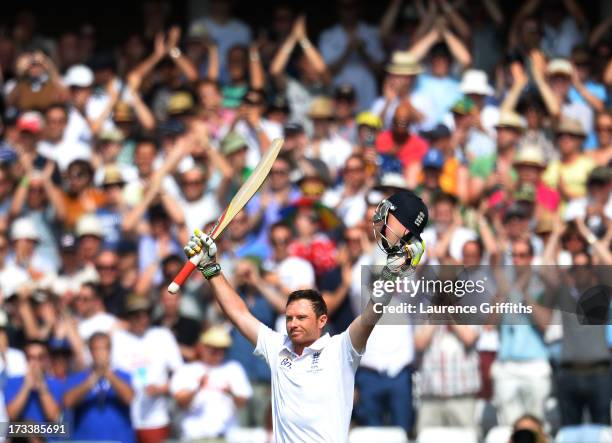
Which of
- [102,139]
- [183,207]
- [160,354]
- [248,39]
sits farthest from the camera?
[248,39]

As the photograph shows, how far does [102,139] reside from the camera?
14.9 m

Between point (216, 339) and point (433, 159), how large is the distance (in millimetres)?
2858

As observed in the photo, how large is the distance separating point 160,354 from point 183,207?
1827 millimetres

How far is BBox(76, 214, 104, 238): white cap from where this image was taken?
44.9ft

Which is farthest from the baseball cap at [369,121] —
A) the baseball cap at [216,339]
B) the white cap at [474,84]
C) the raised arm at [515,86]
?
the baseball cap at [216,339]

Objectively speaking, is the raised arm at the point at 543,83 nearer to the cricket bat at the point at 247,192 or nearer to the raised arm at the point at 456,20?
the raised arm at the point at 456,20

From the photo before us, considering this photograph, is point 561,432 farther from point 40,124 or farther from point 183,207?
point 40,124

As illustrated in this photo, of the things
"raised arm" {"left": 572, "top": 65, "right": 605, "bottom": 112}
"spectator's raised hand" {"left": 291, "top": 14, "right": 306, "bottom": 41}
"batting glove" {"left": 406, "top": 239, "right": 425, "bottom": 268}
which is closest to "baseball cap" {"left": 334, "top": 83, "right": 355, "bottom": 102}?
"spectator's raised hand" {"left": 291, "top": 14, "right": 306, "bottom": 41}

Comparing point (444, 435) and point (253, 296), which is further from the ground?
point (253, 296)

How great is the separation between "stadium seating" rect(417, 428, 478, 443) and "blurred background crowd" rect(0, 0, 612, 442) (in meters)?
0.05

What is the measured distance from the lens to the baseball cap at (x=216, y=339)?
12.4 metres

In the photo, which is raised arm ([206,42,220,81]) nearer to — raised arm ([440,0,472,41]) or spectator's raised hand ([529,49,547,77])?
raised arm ([440,0,472,41])

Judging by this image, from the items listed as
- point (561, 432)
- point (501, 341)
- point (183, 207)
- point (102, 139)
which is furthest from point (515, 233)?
point (102, 139)

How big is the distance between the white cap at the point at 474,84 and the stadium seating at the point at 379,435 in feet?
13.4
